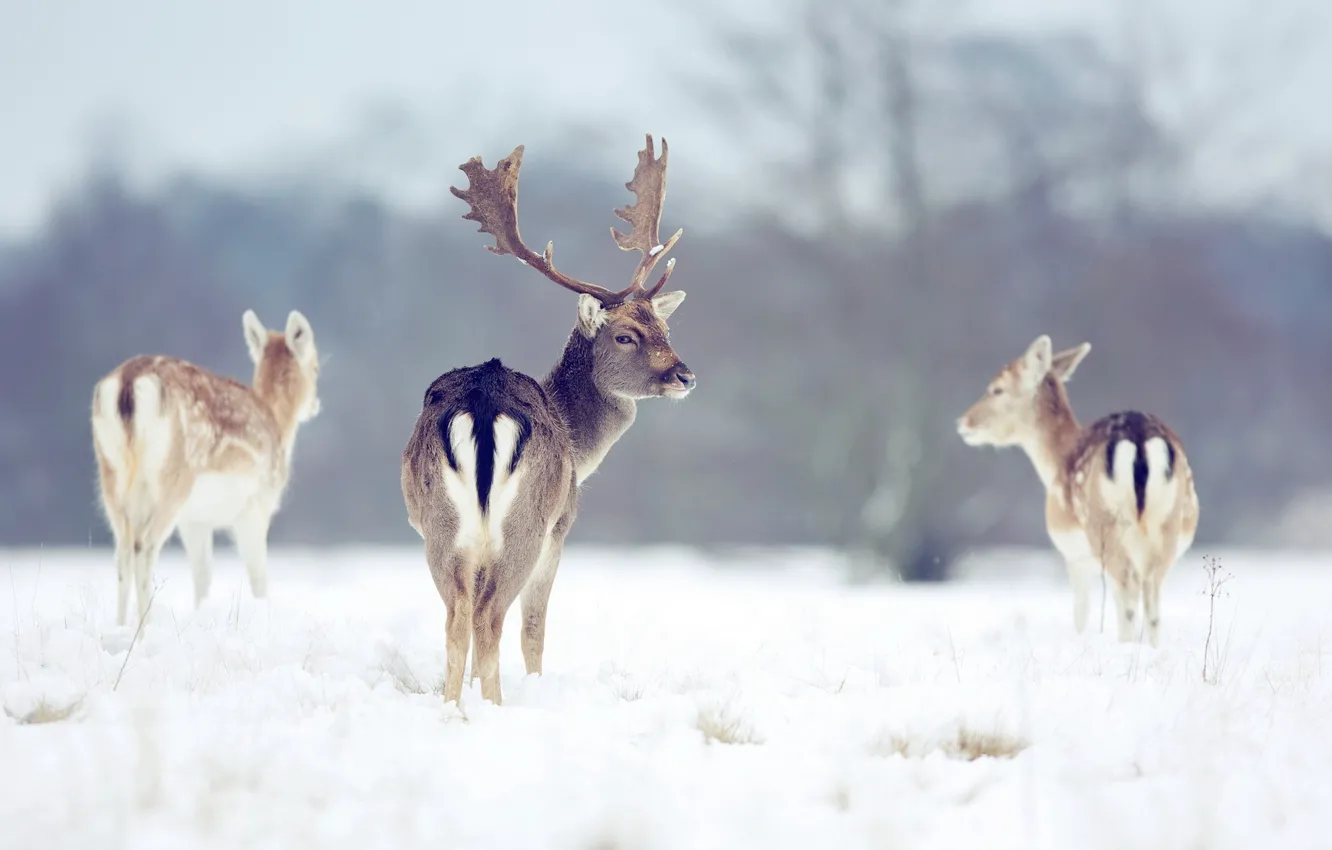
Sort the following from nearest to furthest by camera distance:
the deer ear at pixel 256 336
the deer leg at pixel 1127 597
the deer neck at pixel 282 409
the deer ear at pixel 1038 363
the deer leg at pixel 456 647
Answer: the deer leg at pixel 456 647 → the deer leg at pixel 1127 597 → the deer ear at pixel 1038 363 → the deer neck at pixel 282 409 → the deer ear at pixel 256 336

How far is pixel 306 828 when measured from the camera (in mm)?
2891

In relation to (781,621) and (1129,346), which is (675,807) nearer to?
(781,621)

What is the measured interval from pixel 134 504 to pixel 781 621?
4014 millimetres

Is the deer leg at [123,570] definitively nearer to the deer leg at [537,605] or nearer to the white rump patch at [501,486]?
the deer leg at [537,605]

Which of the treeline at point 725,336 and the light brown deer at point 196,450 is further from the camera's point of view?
the treeline at point 725,336

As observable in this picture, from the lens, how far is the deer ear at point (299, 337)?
9109 millimetres

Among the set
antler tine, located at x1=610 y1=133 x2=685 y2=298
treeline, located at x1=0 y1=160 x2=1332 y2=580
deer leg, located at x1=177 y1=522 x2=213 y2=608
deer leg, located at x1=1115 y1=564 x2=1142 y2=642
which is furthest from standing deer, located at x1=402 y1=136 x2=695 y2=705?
treeline, located at x1=0 y1=160 x2=1332 y2=580

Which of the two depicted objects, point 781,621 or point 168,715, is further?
point 781,621

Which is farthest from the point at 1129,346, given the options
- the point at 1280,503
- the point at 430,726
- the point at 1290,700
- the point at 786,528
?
the point at 430,726

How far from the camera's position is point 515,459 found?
454 cm

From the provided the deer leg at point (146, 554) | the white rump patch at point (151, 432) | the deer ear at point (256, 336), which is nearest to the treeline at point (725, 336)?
the deer ear at point (256, 336)

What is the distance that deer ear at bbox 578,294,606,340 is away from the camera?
19.4ft

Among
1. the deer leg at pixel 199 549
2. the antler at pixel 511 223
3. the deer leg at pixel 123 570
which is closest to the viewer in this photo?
the antler at pixel 511 223

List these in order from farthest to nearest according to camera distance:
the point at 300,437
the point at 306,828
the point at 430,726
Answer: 1. the point at 300,437
2. the point at 430,726
3. the point at 306,828
